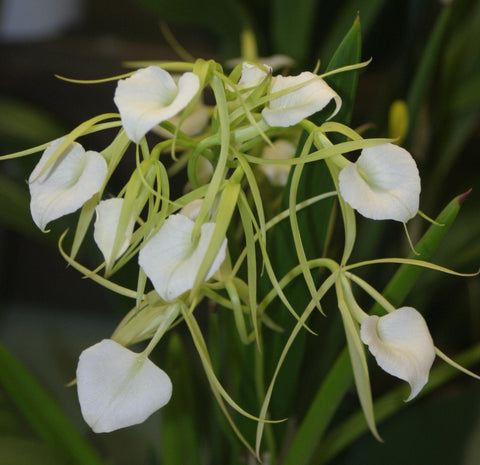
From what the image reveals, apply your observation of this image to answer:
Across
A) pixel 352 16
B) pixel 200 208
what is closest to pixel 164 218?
pixel 200 208

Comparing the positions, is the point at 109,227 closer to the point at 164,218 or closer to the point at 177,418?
the point at 164,218

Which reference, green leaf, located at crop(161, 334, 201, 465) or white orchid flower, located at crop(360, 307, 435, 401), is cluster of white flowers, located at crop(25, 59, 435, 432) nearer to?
white orchid flower, located at crop(360, 307, 435, 401)

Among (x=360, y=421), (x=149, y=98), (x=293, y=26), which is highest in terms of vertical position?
(x=149, y=98)

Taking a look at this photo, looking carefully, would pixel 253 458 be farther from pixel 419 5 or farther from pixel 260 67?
pixel 419 5

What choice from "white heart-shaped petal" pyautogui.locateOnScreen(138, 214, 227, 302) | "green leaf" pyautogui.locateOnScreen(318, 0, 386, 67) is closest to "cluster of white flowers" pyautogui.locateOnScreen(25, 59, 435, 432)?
"white heart-shaped petal" pyautogui.locateOnScreen(138, 214, 227, 302)

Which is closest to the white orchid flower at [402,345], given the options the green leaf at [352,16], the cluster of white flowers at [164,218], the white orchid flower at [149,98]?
the cluster of white flowers at [164,218]
